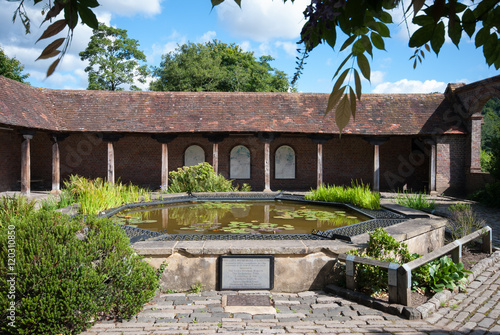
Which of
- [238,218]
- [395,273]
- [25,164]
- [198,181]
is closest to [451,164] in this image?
[198,181]

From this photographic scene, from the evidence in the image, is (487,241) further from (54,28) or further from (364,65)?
(54,28)

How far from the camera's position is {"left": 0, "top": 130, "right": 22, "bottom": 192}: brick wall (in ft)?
57.2

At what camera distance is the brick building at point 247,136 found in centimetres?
1630

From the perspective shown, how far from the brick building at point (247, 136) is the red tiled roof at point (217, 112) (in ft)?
0.15

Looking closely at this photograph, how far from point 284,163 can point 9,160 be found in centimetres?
1346

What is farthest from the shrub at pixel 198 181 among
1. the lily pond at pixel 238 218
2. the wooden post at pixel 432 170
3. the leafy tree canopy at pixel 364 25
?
the leafy tree canopy at pixel 364 25

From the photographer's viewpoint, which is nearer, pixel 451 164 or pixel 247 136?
pixel 451 164

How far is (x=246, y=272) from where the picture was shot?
4.96 m

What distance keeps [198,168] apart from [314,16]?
11.9m

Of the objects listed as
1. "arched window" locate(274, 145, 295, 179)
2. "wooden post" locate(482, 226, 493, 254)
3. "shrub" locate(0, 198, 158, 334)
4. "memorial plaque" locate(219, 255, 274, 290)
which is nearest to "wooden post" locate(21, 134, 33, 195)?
"arched window" locate(274, 145, 295, 179)

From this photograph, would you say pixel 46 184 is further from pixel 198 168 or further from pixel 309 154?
pixel 309 154

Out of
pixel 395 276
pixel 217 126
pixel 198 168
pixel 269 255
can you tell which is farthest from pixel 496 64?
pixel 217 126

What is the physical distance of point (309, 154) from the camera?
65.0 feet

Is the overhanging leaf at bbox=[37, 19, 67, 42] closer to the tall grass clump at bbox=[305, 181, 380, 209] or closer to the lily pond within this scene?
the lily pond
